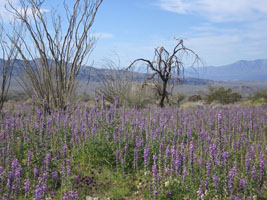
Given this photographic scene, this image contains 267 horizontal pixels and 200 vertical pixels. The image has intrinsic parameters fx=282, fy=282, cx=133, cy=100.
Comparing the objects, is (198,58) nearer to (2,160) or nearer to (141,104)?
(141,104)

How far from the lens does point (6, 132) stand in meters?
4.94

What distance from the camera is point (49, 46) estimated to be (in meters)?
8.19

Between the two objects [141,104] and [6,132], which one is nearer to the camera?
[6,132]

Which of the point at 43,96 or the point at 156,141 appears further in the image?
the point at 43,96

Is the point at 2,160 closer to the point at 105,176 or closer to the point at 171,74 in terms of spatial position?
the point at 105,176

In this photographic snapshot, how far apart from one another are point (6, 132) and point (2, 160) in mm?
966

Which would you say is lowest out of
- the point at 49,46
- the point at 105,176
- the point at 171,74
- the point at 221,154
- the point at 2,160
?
the point at 105,176

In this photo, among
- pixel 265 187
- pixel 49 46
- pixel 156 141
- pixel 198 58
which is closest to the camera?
pixel 265 187

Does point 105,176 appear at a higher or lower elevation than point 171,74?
lower

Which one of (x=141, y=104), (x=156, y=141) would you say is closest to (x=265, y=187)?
(x=156, y=141)

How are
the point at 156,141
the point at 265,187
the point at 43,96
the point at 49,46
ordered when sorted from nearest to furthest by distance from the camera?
the point at 265,187
the point at 156,141
the point at 49,46
the point at 43,96

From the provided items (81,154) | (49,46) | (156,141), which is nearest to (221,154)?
(156,141)

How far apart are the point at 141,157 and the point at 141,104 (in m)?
7.72

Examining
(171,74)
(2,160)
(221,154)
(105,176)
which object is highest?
(171,74)
